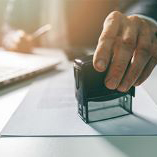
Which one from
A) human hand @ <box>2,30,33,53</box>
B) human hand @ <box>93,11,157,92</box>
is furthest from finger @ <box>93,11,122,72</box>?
human hand @ <box>2,30,33,53</box>

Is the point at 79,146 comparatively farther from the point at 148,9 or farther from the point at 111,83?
the point at 148,9

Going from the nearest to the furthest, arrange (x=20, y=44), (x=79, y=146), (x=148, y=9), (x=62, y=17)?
(x=79, y=146) → (x=148, y=9) → (x=20, y=44) → (x=62, y=17)

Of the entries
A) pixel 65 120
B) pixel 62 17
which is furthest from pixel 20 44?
pixel 65 120

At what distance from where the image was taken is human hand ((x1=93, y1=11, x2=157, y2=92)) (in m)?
0.40

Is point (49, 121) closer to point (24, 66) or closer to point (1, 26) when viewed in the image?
point (24, 66)

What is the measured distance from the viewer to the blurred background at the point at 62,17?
136cm

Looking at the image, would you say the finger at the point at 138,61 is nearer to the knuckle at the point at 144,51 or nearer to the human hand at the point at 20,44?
the knuckle at the point at 144,51

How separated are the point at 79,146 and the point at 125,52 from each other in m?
0.16

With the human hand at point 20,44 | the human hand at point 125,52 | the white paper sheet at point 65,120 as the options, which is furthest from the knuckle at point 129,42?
the human hand at point 20,44

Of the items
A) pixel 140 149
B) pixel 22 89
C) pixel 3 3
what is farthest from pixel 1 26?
pixel 140 149

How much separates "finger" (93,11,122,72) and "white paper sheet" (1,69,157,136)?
0.31 feet

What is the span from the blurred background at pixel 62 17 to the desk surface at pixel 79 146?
2.95 ft

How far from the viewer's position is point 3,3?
1.50 metres

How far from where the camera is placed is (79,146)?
36cm
